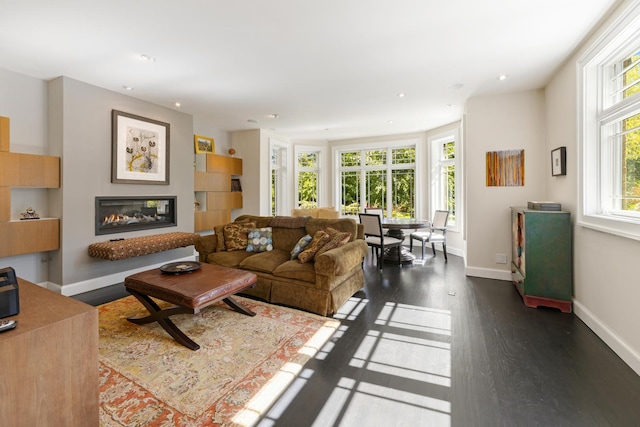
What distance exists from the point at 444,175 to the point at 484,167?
2.27m

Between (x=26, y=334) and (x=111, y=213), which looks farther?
(x=111, y=213)

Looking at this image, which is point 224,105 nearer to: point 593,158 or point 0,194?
point 0,194

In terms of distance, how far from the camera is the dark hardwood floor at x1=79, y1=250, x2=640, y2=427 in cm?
160

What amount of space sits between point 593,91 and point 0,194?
6.15 meters

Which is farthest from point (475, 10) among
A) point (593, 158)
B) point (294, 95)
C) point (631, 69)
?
point (294, 95)

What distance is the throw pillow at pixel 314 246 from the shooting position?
3.17m

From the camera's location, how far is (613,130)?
2.56 metres

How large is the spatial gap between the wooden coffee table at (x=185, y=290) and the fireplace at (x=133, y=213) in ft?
6.30

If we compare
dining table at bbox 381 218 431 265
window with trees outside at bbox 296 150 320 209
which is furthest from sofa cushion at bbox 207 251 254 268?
window with trees outside at bbox 296 150 320 209

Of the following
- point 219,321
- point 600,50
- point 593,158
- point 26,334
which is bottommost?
point 219,321

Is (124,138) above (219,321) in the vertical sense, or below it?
above

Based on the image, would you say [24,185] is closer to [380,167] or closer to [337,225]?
[337,225]

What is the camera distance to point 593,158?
2.72 meters

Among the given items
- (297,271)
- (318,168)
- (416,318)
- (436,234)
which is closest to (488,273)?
(436,234)
